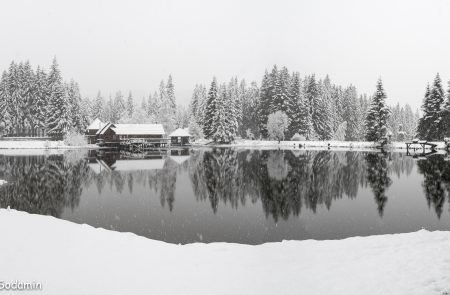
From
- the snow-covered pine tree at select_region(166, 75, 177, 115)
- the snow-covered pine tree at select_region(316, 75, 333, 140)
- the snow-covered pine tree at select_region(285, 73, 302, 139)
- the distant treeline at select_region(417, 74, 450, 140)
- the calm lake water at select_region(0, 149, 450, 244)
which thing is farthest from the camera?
the snow-covered pine tree at select_region(166, 75, 177, 115)

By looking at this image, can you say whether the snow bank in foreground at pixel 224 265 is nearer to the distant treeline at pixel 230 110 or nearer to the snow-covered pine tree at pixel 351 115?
the distant treeline at pixel 230 110

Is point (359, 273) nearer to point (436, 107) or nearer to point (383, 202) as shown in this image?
point (383, 202)

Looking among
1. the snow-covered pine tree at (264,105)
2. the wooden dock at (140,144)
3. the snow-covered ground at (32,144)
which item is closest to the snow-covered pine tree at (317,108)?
the snow-covered pine tree at (264,105)

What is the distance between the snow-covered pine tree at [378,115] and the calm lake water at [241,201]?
35973 millimetres

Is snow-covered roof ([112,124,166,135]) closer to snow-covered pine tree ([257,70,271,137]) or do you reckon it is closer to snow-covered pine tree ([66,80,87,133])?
snow-covered pine tree ([66,80,87,133])

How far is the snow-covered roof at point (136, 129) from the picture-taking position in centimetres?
7562

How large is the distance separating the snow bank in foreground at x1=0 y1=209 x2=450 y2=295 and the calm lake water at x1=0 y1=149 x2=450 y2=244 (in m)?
2.47

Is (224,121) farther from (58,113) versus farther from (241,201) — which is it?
(241,201)

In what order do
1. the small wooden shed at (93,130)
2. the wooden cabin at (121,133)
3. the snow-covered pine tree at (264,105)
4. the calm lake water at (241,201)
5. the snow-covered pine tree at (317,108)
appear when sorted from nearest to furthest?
the calm lake water at (241,201), the wooden cabin at (121,133), the small wooden shed at (93,130), the snow-covered pine tree at (317,108), the snow-covered pine tree at (264,105)

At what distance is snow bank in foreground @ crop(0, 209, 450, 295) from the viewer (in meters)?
Result: 6.93

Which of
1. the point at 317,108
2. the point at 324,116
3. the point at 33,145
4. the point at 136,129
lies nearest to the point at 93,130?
the point at 136,129

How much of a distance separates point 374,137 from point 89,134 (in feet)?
197

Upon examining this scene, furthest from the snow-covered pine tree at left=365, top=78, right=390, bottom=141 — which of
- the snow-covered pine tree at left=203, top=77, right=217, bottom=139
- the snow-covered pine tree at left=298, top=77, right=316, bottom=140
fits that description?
the snow-covered pine tree at left=203, top=77, right=217, bottom=139

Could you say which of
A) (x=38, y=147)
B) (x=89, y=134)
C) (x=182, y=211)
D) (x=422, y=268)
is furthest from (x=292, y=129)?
(x=422, y=268)
